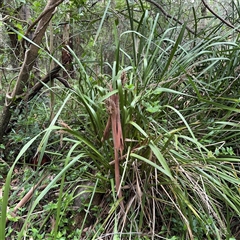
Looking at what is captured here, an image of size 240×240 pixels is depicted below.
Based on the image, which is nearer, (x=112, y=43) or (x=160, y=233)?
(x=160, y=233)

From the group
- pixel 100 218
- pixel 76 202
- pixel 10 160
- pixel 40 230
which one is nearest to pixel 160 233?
pixel 100 218

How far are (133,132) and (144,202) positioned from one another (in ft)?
0.91

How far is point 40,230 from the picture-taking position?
3.11 ft

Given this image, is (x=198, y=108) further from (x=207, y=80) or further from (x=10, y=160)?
(x=10, y=160)

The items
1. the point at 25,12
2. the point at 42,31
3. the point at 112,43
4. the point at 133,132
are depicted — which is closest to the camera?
the point at 133,132

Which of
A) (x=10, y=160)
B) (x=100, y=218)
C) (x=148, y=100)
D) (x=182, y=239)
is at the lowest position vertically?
(x=10, y=160)

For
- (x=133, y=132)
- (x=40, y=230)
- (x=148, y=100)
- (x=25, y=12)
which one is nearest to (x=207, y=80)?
(x=148, y=100)

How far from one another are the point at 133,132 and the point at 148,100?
19 cm

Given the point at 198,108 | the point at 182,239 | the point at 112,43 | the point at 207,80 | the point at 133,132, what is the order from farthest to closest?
1. the point at 112,43
2. the point at 207,80
3. the point at 198,108
4. the point at 133,132
5. the point at 182,239

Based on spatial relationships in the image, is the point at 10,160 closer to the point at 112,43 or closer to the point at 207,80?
the point at 207,80

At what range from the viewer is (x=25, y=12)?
214 centimetres

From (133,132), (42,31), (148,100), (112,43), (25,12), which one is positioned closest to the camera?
(133,132)

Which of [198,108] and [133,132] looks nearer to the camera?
[133,132]

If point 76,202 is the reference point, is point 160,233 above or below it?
above
